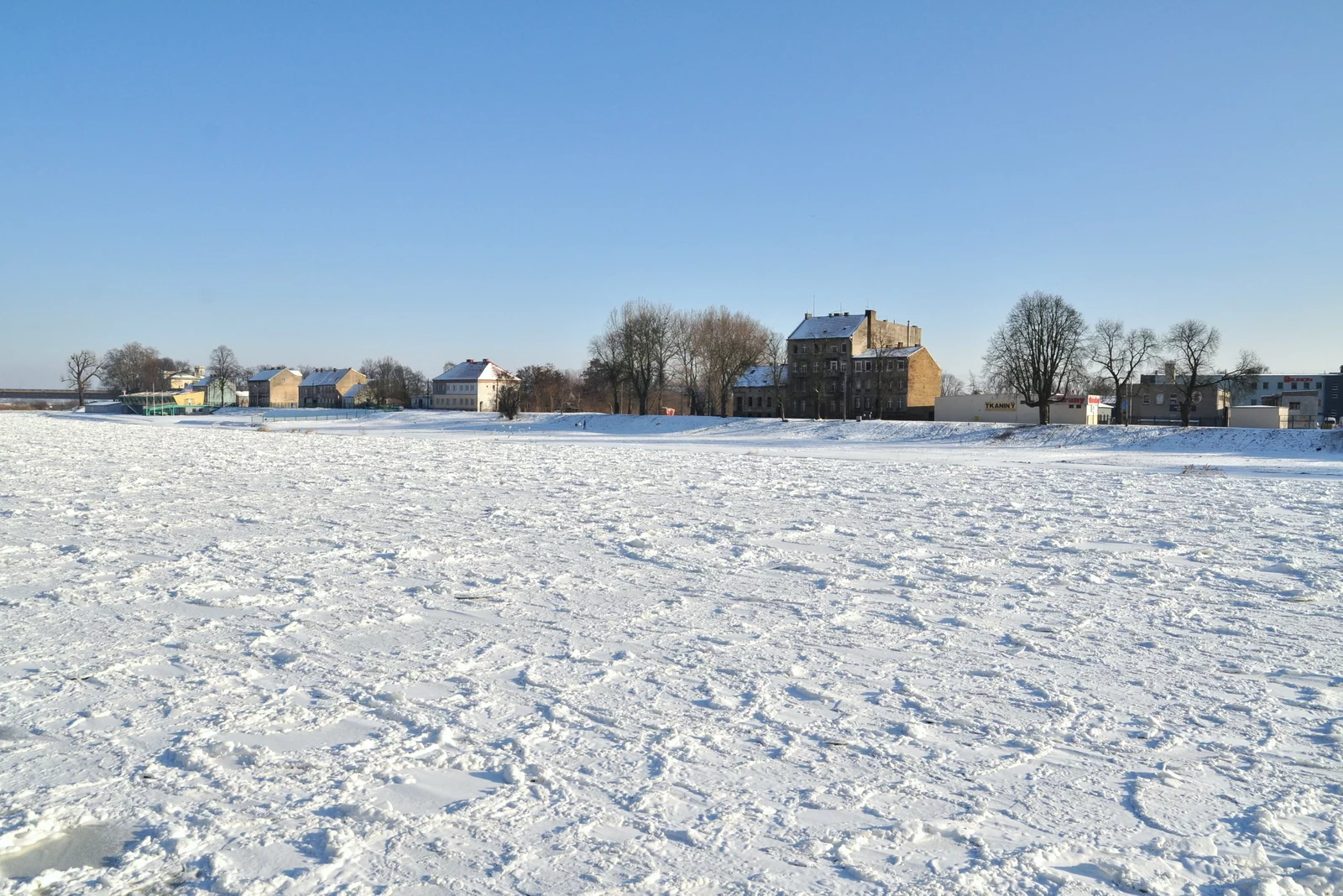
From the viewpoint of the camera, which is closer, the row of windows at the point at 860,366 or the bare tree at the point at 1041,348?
the bare tree at the point at 1041,348

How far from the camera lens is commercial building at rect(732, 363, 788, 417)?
9438 centimetres

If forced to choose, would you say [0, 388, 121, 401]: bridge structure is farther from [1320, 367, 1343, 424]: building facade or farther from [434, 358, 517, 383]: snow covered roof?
[1320, 367, 1343, 424]: building facade

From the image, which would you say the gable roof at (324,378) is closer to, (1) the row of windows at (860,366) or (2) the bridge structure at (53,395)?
(2) the bridge structure at (53,395)

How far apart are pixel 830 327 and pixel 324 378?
89827 millimetres

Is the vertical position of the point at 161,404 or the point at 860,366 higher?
the point at 860,366

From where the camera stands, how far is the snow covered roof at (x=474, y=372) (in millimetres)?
121875

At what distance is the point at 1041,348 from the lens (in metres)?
61.6

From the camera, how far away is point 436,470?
64.9ft

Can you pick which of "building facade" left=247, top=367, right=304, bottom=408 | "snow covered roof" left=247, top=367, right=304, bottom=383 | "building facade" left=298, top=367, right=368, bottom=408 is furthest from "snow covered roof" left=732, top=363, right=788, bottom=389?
"snow covered roof" left=247, top=367, right=304, bottom=383

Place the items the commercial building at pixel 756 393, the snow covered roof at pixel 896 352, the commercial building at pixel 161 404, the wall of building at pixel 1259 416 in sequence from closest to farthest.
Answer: the wall of building at pixel 1259 416
the snow covered roof at pixel 896 352
the commercial building at pixel 161 404
the commercial building at pixel 756 393

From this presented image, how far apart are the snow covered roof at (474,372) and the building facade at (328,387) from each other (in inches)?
778

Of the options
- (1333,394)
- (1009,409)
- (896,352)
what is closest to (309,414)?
(896,352)

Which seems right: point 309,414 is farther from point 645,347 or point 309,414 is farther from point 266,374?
point 266,374

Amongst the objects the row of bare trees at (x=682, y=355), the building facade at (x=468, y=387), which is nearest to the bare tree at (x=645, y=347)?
the row of bare trees at (x=682, y=355)
